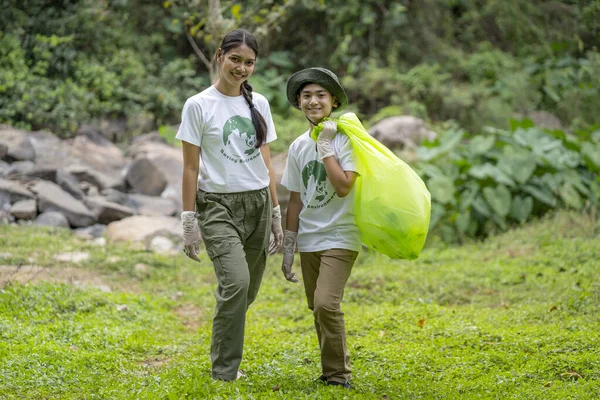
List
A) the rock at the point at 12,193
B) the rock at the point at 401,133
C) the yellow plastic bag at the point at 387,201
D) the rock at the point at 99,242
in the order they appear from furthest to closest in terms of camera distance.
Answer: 1. the rock at the point at 401,133
2. the rock at the point at 12,193
3. the rock at the point at 99,242
4. the yellow plastic bag at the point at 387,201

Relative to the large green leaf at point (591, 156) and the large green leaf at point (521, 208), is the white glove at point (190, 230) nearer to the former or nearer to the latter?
the large green leaf at point (521, 208)

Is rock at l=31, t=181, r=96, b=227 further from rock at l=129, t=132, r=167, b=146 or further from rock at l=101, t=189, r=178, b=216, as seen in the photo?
rock at l=129, t=132, r=167, b=146

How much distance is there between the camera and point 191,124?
3.68 m

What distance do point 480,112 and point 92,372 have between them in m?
10.6

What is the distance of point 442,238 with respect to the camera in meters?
8.52

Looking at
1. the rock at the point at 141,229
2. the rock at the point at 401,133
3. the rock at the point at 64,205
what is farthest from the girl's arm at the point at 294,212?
the rock at the point at 401,133

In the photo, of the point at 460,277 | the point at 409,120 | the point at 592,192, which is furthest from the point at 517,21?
the point at 460,277

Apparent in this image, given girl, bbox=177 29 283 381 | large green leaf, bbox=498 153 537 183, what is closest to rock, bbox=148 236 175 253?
large green leaf, bbox=498 153 537 183

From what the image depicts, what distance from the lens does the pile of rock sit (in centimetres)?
859

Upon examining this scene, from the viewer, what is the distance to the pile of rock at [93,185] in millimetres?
8586

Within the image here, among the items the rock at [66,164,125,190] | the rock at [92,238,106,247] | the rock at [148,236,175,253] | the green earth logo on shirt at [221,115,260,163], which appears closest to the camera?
the green earth logo on shirt at [221,115,260,163]

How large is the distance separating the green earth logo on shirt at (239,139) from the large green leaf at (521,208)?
5.45 m

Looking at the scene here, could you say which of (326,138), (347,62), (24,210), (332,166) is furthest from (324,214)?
(347,62)

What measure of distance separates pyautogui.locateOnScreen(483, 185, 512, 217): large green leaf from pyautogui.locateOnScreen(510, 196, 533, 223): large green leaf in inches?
4.7
